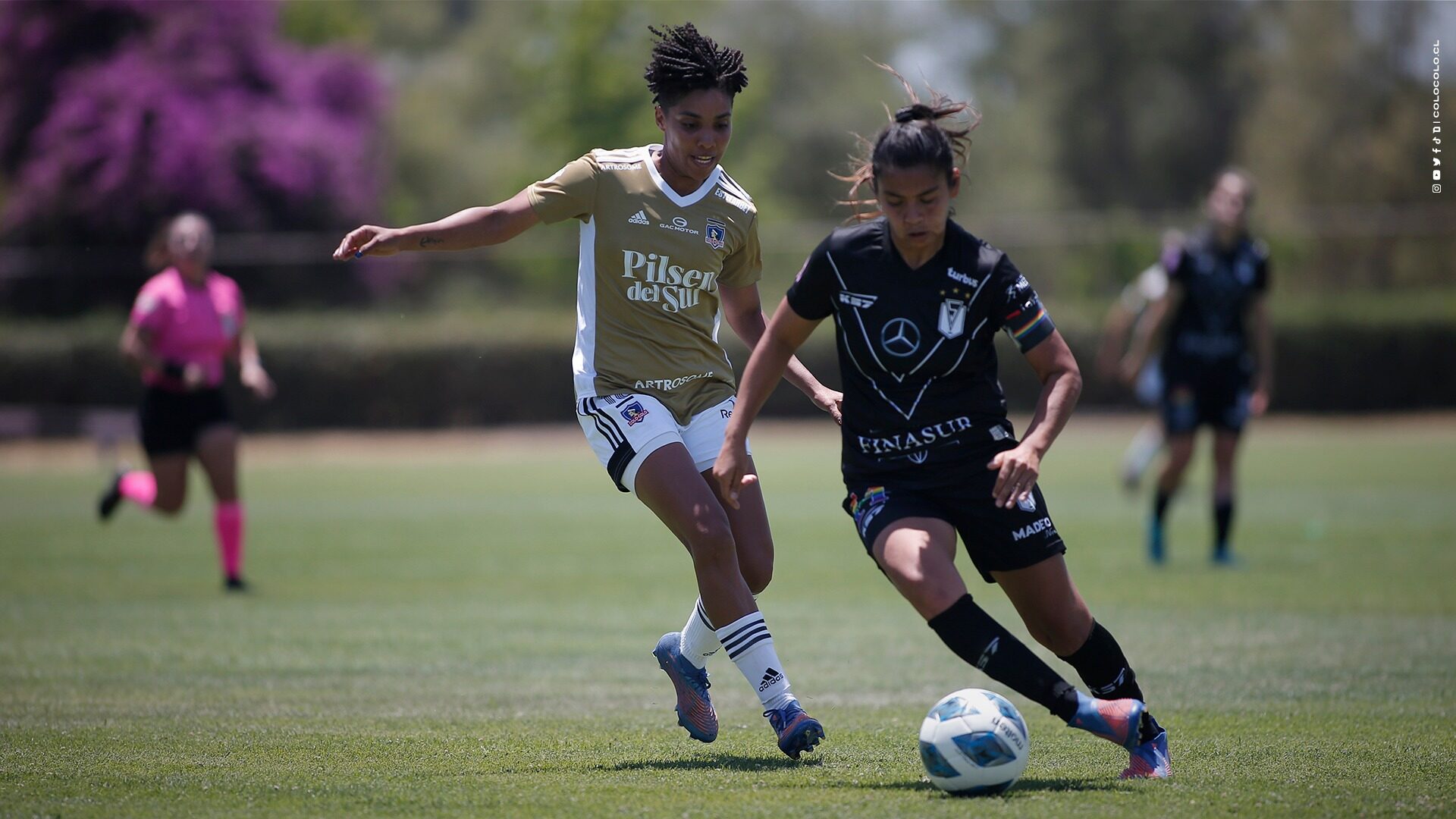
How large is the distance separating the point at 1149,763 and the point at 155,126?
32985 millimetres

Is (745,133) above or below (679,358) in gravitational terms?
above

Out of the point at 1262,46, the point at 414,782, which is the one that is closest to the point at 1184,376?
the point at 414,782

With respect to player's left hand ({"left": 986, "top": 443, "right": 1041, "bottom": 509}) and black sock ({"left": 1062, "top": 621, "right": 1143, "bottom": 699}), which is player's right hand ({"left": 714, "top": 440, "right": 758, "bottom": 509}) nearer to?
player's left hand ({"left": 986, "top": 443, "right": 1041, "bottom": 509})

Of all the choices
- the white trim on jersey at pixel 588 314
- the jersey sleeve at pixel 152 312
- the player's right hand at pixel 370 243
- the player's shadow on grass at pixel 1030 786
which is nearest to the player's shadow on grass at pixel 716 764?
the player's shadow on grass at pixel 1030 786

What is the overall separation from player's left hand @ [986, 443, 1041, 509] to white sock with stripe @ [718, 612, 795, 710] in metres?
1.16

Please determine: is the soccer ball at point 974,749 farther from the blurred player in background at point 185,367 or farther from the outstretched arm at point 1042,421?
the blurred player in background at point 185,367

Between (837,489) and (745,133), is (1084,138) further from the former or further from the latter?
(837,489)

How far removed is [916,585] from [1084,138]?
5053 cm

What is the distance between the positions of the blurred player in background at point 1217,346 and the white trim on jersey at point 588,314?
7.17 metres

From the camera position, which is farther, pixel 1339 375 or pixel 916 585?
pixel 1339 375

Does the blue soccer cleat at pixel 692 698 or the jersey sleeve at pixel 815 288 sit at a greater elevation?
the jersey sleeve at pixel 815 288

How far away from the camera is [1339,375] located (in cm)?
3075

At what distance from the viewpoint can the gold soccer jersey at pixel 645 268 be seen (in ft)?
18.2

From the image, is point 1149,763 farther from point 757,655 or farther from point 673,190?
point 673,190
